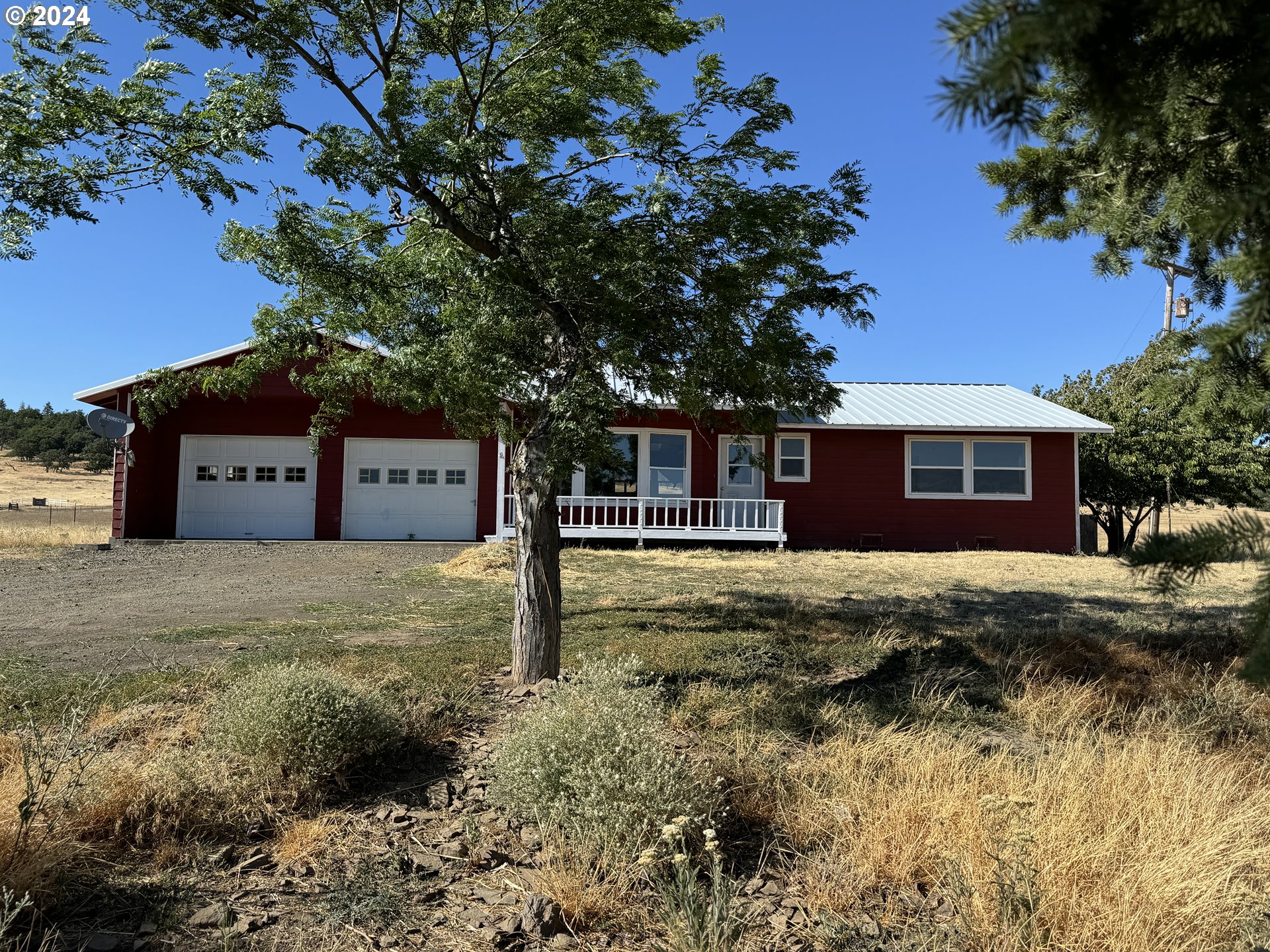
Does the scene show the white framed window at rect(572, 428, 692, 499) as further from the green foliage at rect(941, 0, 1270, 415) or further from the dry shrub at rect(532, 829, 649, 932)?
the green foliage at rect(941, 0, 1270, 415)

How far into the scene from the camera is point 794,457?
18422 mm

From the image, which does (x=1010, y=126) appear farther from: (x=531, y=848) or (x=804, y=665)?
(x=804, y=665)

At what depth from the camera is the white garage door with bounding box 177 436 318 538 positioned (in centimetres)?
1830

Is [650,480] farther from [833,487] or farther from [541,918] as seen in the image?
[541,918]

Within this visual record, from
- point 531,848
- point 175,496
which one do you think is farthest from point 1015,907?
point 175,496

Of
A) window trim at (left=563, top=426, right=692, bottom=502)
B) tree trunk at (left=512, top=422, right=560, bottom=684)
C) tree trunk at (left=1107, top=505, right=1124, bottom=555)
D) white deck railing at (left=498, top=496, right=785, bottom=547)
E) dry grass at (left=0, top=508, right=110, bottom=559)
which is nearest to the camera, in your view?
tree trunk at (left=512, top=422, right=560, bottom=684)

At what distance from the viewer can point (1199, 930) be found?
2861 mm

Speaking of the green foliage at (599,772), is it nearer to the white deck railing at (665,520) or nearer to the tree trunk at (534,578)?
the tree trunk at (534,578)

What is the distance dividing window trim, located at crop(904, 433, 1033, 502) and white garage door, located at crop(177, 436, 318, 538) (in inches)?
516

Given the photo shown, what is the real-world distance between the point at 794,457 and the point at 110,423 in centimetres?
1380

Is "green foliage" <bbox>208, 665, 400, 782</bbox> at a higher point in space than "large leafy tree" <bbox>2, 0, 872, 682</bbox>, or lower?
lower

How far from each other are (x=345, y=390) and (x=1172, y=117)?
6.06 m

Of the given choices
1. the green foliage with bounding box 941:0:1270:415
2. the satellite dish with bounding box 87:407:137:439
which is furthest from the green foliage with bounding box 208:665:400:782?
the satellite dish with bounding box 87:407:137:439

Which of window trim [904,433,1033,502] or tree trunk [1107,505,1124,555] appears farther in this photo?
tree trunk [1107,505,1124,555]
